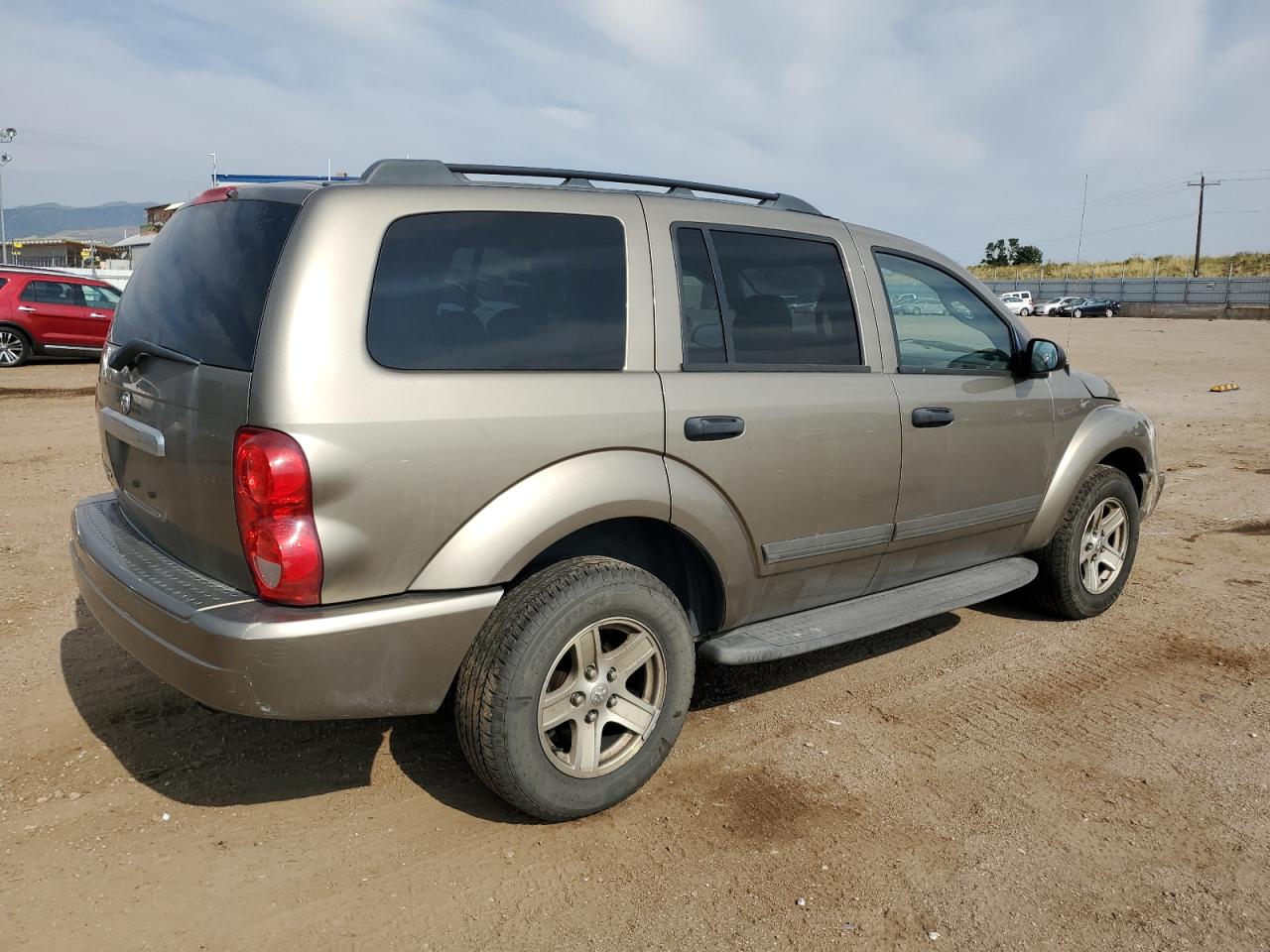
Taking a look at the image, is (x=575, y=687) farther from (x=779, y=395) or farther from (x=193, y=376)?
(x=193, y=376)

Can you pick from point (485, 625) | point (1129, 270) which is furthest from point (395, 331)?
point (1129, 270)

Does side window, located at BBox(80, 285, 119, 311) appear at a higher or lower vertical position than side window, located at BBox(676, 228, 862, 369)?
higher

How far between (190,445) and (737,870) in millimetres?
1968

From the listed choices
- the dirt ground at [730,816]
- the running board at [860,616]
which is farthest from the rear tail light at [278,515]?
the running board at [860,616]

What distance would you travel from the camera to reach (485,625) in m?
2.87

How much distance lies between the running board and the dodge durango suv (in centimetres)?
2

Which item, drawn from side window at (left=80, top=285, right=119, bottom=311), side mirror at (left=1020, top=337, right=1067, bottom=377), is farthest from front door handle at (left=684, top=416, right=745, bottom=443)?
side window at (left=80, top=285, right=119, bottom=311)

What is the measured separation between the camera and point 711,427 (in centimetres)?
325

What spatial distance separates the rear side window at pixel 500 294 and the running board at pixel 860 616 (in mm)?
1091

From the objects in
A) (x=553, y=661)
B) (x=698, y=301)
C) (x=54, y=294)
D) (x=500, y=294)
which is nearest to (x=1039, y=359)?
(x=698, y=301)

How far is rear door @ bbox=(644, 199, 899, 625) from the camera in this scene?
3.29m

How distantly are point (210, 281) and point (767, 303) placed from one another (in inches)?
73.2

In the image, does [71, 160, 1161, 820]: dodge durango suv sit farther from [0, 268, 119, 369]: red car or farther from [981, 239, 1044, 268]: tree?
[981, 239, 1044, 268]: tree

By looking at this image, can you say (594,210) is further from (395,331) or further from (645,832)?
(645,832)
